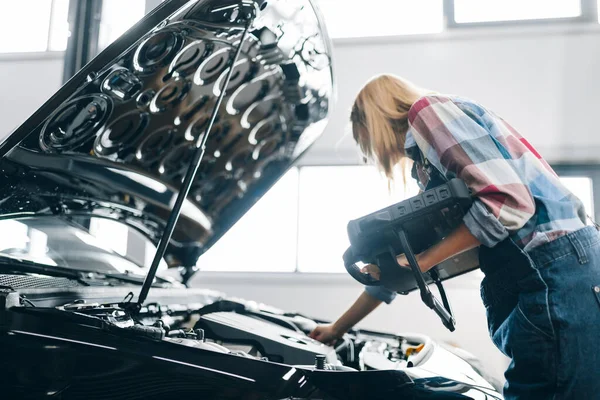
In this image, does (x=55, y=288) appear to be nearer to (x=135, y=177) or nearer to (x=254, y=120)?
(x=135, y=177)

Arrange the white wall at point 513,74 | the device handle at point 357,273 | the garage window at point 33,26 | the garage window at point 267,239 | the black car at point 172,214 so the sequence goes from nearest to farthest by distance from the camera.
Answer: the black car at point 172,214, the device handle at point 357,273, the white wall at point 513,74, the garage window at point 267,239, the garage window at point 33,26

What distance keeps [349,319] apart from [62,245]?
87cm

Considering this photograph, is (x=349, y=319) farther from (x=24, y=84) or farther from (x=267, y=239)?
(x=24, y=84)

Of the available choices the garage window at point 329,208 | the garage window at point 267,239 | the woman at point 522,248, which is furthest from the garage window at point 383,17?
the woman at point 522,248

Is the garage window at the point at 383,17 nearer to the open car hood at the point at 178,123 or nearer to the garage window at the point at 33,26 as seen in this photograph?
the garage window at the point at 33,26

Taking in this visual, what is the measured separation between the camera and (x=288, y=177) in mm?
4926

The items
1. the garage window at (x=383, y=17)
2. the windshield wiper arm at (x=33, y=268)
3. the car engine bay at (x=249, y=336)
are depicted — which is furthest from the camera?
the garage window at (x=383, y=17)

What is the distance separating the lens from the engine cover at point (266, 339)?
128cm

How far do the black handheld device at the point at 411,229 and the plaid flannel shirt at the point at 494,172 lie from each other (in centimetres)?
4

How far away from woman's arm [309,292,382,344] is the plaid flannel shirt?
0.60 metres

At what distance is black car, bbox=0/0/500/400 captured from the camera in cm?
91

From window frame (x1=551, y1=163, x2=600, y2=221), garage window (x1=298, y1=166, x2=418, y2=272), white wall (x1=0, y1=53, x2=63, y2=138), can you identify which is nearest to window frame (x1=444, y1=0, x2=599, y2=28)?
window frame (x1=551, y1=163, x2=600, y2=221)

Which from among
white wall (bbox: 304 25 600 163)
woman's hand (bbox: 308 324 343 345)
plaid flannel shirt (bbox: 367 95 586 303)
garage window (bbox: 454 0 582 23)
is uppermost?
garage window (bbox: 454 0 582 23)

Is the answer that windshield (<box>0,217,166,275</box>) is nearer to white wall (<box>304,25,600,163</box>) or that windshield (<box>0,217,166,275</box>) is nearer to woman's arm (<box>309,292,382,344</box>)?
woman's arm (<box>309,292,382,344</box>)
